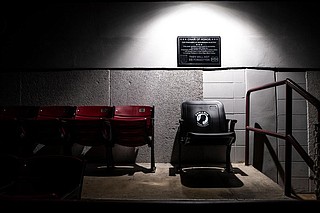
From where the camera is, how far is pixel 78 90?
4.53m

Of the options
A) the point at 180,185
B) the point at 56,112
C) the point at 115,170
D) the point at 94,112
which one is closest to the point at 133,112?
the point at 94,112

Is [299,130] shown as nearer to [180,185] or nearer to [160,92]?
[160,92]

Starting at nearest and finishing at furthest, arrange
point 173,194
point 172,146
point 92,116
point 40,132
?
1. point 173,194
2. point 40,132
3. point 92,116
4. point 172,146

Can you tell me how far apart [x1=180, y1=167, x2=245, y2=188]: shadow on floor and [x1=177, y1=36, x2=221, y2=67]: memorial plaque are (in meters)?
1.72

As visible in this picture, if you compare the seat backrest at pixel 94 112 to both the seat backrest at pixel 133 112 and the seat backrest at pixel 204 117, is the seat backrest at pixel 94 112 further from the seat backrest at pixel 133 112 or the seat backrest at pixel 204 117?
the seat backrest at pixel 204 117

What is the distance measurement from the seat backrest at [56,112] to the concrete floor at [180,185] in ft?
3.39

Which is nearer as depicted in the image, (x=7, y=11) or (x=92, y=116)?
(x=92, y=116)

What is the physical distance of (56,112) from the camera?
4.12 m

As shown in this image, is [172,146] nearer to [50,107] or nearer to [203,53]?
[203,53]

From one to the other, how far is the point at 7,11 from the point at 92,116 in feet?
7.89

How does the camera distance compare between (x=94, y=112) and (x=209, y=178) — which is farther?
(x=94, y=112)

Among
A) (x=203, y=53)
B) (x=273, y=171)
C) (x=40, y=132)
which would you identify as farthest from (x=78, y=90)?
(x=273, y=171)

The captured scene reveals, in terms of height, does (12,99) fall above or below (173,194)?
above

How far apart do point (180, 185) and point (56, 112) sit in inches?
88.5
